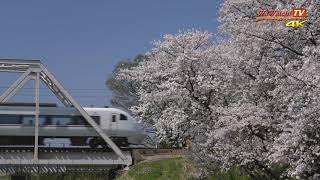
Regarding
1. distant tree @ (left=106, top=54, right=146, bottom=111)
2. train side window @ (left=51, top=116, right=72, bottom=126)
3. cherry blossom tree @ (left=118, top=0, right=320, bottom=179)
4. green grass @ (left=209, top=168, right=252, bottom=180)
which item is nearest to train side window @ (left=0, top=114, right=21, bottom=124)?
train side window @ (left=51, top=116, right=72, bottom=126)

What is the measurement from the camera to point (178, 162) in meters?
31.9

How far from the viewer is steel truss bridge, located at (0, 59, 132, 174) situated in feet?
93.9

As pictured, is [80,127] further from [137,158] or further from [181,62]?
[181,62]

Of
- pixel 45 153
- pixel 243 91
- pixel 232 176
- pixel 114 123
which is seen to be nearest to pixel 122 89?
pixel 114 123

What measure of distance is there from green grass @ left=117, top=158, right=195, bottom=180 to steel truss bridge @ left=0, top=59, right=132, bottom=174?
55.8 inches

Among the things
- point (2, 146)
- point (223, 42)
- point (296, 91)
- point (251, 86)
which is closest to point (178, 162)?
point (2, 146)

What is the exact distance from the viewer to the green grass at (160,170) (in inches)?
1120

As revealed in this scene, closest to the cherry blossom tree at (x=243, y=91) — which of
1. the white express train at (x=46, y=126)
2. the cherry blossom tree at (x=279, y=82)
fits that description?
the cherry blossom tree at (x=279, y=82)

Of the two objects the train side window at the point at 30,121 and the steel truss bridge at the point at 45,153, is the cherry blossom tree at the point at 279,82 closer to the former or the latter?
the steel truss bridge at the point at 45,153

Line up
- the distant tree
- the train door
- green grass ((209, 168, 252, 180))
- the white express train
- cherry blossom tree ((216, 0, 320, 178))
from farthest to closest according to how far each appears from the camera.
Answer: the distant tree, the train door, the white express train, green grass ((209, 168, 252, 180)), cherry blossom tree ((216, 0, 320, 178))

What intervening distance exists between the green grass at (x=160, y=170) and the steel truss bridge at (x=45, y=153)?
1.42m

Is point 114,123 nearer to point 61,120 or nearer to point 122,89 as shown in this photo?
point 61,120

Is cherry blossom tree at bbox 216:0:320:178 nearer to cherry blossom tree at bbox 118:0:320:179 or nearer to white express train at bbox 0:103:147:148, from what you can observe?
cherry blossom tree at bbox 118:0:320:179

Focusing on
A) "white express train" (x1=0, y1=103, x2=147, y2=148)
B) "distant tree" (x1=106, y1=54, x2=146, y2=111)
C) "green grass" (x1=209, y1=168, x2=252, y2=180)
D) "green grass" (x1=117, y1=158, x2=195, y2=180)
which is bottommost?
"green grass" (x1=209, y1=168, x2=252, y2=180)
